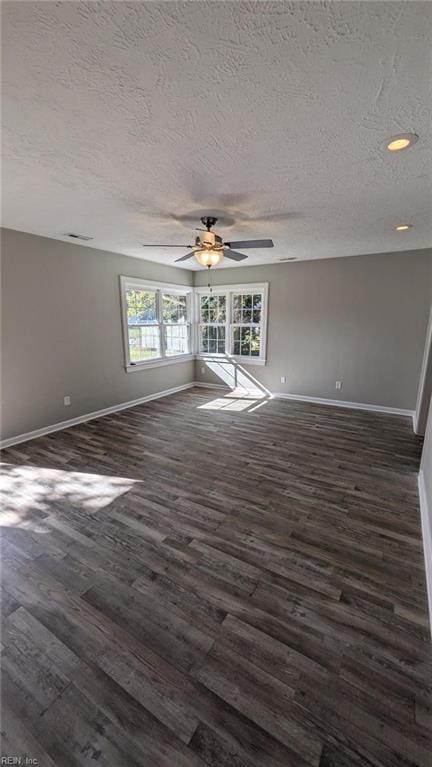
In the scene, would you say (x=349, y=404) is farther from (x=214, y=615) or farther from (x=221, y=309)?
(x=214, y=615)

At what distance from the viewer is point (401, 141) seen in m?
1.72

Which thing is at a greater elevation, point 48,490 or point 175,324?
point 175,324

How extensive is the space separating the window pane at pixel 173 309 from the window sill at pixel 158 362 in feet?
2.51

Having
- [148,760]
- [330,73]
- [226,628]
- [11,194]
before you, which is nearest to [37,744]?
[148,760]

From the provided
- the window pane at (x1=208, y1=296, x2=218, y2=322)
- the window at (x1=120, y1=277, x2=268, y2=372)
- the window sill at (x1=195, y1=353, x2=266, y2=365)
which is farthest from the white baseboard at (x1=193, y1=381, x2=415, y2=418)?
the window pane at (x1=208, y1=296, x2=218, y2=322)

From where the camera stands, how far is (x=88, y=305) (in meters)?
4.54

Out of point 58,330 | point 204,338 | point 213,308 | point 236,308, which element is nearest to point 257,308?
point 236,308

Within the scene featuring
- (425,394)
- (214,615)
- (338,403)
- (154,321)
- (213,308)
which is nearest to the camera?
(214,615)

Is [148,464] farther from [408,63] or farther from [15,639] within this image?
[408,63]

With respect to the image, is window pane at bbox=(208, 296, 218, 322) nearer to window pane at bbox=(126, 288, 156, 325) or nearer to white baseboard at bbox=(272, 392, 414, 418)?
window pane at bbox=(126, 288, 156, 325)

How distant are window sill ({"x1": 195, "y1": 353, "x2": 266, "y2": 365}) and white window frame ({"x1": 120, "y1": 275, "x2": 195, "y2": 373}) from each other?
0.88 feet

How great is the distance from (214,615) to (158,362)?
477cm

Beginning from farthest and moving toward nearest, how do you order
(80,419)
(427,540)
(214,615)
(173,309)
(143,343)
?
(173,309) < (143,343) < (80,419) < (427,540) < (214,615)

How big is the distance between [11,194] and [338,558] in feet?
12.5
